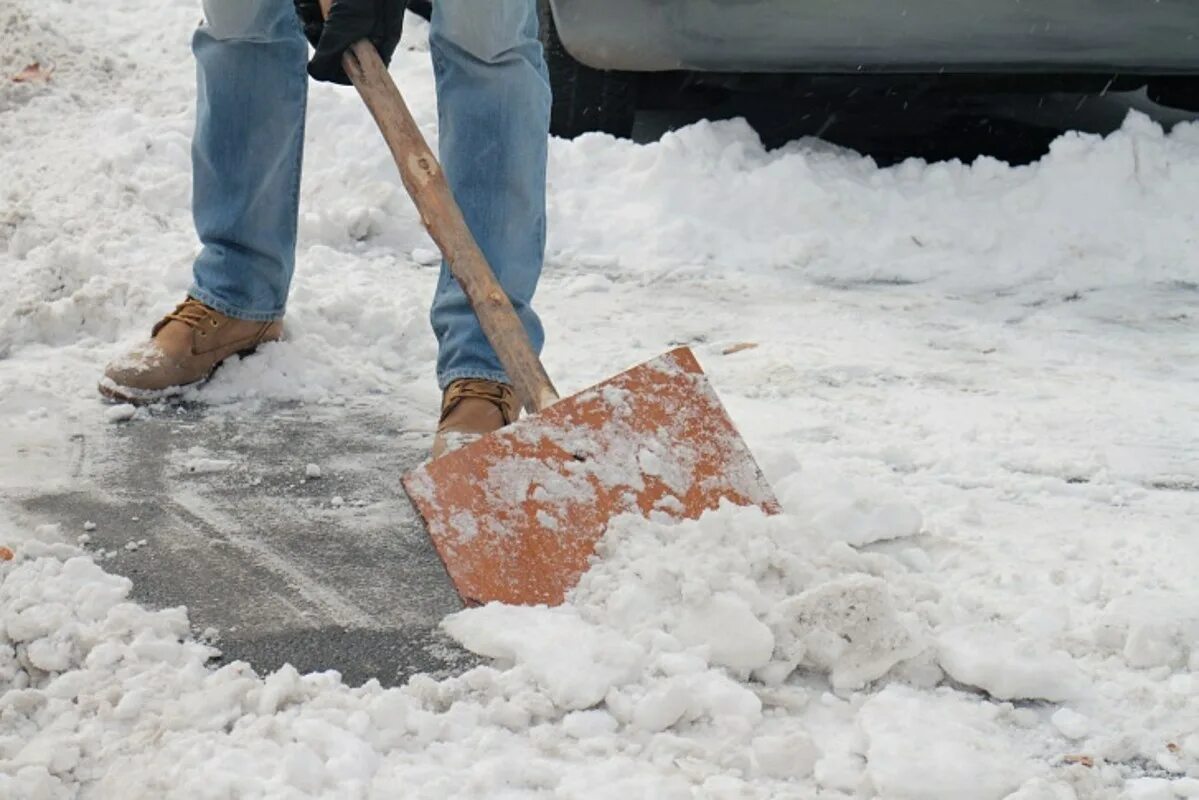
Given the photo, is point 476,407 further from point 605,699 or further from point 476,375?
point 605,699

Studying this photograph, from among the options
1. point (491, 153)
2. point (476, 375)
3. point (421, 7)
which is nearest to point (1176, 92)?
point (421, 7)

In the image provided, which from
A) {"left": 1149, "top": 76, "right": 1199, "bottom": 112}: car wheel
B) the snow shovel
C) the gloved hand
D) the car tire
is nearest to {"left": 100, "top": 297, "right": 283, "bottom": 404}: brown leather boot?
the gloved hand

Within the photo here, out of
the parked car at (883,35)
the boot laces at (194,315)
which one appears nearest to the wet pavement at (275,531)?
the boot laces at (194,315)

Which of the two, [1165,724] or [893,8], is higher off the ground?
[893,8]

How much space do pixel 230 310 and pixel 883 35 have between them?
194cm

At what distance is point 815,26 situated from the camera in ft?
13.8

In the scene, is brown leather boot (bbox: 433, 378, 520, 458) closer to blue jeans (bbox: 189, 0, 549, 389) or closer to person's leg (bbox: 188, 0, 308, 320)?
blue jeans (bbox: 189, 0, 549, 389)

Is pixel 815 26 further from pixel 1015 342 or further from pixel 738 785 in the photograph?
pixel 738 785

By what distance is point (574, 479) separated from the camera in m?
2.28

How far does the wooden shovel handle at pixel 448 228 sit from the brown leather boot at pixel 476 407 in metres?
0.25

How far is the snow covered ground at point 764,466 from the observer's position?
1.81 meters

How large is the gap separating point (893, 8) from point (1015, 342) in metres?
1.05

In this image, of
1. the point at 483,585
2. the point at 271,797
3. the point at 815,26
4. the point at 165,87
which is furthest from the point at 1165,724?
the point at 165,87

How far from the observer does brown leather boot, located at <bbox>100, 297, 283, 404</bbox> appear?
3100 millimetres
